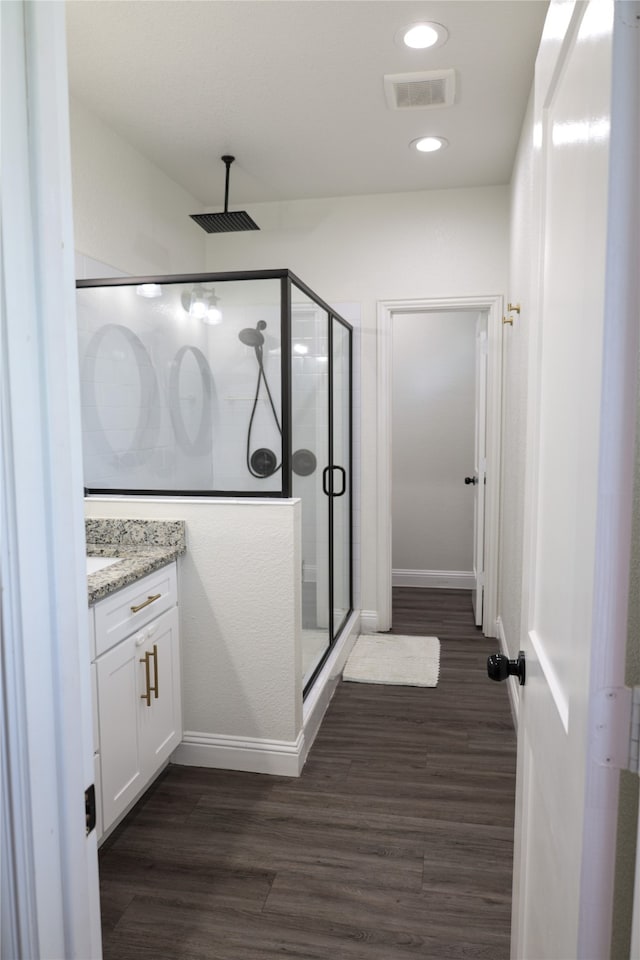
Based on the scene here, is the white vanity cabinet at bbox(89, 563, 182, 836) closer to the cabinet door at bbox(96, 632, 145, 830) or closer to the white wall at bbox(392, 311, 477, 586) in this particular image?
the cabinet door at bbox(96, 632, 145, 830)

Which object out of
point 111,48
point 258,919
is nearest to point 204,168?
point 111,48

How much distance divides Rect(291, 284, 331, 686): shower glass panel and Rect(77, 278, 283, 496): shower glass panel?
0.18m

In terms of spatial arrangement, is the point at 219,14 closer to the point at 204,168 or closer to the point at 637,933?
the point at 204,168

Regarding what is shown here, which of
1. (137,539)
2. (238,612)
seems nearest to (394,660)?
(238,612)

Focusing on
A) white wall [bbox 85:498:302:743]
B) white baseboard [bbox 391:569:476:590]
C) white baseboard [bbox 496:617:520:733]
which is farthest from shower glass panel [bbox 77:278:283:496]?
white baseboard [bbox 391:569:476:590]

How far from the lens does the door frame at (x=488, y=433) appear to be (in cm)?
408

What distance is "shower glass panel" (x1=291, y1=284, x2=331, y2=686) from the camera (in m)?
2.83

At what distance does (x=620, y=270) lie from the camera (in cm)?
63

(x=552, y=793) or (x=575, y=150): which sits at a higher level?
A: (x=575, y=150)

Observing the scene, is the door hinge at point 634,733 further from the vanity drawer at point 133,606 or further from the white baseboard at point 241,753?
the white baseboard at point 241,753

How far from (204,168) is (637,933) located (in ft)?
12.4

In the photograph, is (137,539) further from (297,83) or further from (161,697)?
(297,83)

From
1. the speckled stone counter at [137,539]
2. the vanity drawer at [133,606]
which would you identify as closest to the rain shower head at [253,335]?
the speckled stone counter at [137,539]

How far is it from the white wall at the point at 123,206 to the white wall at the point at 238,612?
1244 mm
